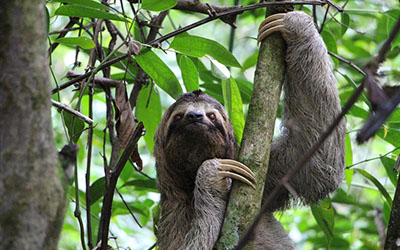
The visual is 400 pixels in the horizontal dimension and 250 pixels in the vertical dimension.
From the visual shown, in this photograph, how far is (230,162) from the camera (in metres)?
5.16

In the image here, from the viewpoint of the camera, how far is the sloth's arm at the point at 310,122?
5.98 m

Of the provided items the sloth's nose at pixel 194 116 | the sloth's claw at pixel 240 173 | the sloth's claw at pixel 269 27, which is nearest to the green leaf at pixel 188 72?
the sloth's nose at pixel 194 116

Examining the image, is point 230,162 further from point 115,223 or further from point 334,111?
point 115,223

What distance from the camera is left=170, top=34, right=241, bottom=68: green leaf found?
17.9ft

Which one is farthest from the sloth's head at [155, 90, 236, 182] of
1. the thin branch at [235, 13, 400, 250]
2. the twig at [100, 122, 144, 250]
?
the thin branch at [235, 13, 400, 250]

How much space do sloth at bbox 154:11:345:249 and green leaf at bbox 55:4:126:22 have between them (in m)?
1.41

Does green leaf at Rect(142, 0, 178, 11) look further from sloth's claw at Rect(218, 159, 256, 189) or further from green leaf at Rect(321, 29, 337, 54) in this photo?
green leaf at Rect(321, 29, 337, 54)

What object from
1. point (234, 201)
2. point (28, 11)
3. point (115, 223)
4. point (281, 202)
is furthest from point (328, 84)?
point (115, 223)

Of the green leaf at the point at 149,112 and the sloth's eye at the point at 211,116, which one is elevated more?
the green leaf at the point at 149,112

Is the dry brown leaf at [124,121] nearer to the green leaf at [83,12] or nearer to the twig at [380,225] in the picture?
the green leaf at [83,12]

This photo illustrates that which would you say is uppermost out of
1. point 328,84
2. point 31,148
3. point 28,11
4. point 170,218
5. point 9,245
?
point 328,84

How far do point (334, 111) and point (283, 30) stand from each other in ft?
3.98

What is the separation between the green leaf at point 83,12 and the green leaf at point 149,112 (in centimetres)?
178

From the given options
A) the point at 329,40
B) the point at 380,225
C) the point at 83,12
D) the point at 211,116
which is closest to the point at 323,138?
the point at 83,12
